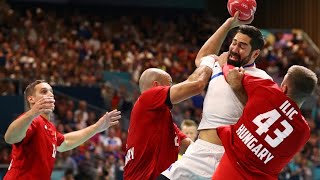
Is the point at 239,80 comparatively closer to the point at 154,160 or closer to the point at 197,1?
the point at 154,160

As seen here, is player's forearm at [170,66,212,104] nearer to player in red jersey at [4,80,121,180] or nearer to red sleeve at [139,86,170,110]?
red sleeve at [139,86,170,110]

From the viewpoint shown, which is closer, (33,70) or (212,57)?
(212,57)

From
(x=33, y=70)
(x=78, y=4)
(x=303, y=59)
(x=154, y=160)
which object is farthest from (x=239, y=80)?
(x=78, y=4)

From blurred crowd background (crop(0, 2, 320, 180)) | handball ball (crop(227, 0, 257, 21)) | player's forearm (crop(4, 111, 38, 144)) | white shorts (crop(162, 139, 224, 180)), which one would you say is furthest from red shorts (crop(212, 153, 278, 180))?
blurred crowd background (crop(0, 2, 320, 180))

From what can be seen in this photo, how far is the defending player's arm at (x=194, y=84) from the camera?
5184mm

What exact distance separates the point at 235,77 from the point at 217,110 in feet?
1.36

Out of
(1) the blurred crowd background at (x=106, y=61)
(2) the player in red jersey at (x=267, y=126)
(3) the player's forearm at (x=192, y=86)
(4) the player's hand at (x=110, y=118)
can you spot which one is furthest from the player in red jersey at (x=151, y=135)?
(1) the blurred crowd background at (x=106, y=61)

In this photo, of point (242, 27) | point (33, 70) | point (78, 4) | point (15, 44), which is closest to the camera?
point (242, 27)

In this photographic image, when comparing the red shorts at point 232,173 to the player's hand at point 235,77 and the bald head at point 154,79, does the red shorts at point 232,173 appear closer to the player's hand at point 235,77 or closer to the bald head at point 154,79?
the player's hand at point 235,77

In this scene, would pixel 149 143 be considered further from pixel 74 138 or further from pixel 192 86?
pixel 74 138

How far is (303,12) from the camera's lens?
80.5 ft

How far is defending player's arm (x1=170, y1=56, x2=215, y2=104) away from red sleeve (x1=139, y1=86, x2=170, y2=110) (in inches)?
3.6

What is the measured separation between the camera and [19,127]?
559 cm

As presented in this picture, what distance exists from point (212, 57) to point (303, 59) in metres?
15.4
